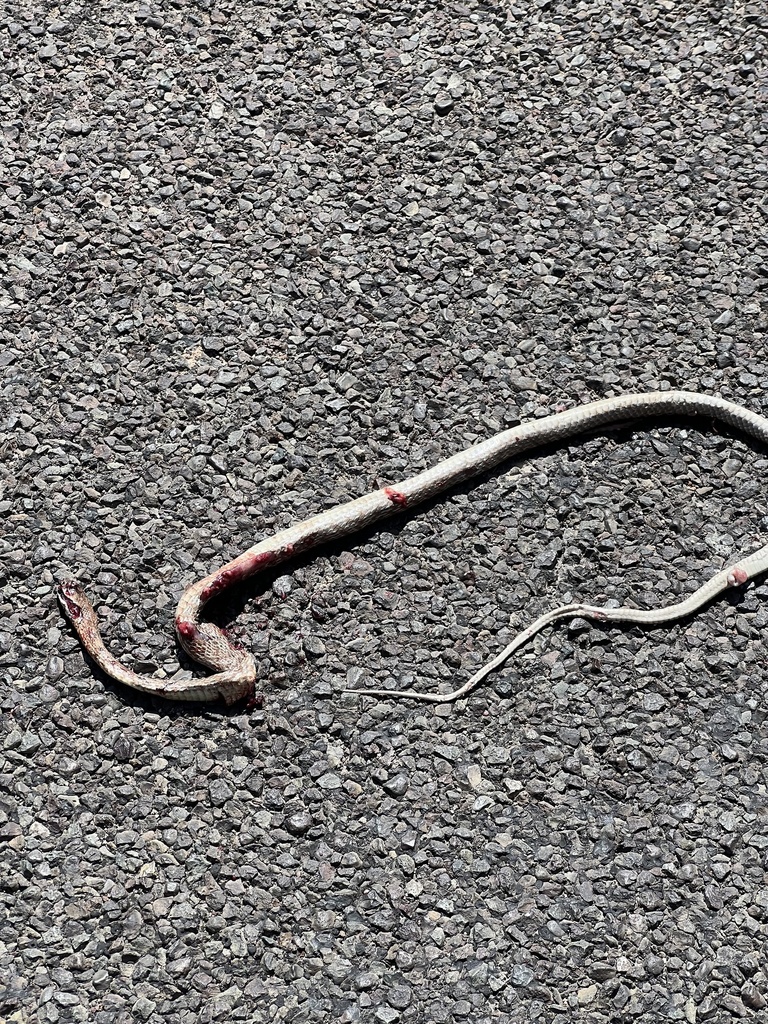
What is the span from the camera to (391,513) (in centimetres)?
515

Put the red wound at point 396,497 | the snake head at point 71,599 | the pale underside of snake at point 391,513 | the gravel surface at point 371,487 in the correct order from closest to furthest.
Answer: the gravel surface at point 371,487 < the pale underside of snake at point 391,513 < the snake head at point 71,599 < the red wound at point 396,497

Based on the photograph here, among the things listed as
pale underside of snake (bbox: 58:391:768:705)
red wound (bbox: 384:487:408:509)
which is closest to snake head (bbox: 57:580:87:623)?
pale underside of snake (bbox: 58:391:768:705)

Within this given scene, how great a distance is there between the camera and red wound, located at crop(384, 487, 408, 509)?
512cm

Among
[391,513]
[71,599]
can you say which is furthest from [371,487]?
[71,599]

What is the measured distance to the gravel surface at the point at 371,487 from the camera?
415 cm

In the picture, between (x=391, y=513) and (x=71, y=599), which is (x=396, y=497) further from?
(x=71, y=599)

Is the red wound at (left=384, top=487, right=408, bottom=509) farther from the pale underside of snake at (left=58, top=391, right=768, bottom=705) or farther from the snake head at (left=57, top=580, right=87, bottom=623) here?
the snake head at (left=57, top=580, right=87, bottom=623)

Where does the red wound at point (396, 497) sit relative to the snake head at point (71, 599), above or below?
above

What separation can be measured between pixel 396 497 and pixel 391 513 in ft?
0.28

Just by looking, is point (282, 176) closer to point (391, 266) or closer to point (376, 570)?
point (391, 266)

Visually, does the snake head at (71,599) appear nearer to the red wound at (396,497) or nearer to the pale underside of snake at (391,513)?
the pale underside of snake at (391,513)

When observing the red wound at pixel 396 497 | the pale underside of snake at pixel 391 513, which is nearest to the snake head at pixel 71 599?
the pale underside of snake at pixel 391 513

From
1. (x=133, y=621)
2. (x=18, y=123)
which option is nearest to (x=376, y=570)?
(x=133, y=621)

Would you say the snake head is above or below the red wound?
below
